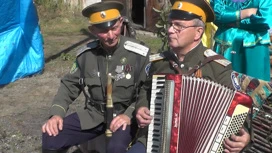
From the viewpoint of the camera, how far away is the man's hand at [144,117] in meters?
2.94

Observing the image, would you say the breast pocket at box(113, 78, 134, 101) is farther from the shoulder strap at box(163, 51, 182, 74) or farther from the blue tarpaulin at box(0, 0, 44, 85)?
the blue tarpaulin at box(0, 0, 44, 85)

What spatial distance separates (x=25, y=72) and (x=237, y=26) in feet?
14.4

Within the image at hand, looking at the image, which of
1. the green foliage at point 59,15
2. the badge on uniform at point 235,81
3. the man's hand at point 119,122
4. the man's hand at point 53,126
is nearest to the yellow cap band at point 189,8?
the badge on uniform at point 235,81

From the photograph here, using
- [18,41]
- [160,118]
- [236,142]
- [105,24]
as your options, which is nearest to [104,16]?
[105,24]

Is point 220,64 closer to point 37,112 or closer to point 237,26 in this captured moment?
point 237,26

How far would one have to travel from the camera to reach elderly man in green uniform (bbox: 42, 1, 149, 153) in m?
3.54

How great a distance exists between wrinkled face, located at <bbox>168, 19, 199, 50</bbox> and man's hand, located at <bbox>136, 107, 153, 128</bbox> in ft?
1.48

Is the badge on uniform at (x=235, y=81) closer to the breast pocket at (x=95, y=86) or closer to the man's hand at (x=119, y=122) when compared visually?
the man's hand at (x=119, y=122)

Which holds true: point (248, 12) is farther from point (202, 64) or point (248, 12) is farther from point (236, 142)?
point (236, 142)

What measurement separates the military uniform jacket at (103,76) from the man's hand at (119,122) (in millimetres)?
132

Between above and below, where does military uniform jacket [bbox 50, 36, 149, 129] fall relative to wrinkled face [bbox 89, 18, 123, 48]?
below

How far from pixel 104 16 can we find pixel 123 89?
561mm

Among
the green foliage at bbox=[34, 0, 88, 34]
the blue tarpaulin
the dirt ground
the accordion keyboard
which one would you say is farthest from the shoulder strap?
the green foliage at bbox=[34, 0, 88, 34]

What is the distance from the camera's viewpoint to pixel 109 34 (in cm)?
351
